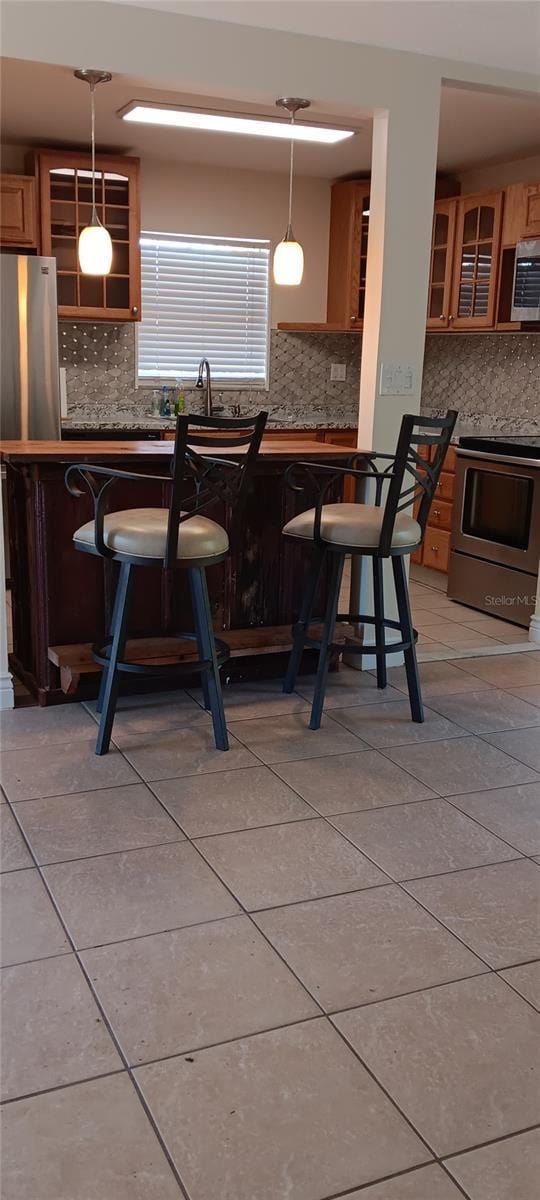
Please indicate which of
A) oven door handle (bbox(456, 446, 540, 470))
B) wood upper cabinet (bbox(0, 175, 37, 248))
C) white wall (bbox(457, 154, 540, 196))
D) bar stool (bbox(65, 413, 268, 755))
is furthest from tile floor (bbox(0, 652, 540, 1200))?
white wall (bbox(457, 154, 540, 196))

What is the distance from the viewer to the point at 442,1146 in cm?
162

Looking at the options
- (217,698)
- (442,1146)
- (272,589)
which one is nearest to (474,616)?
(272,589)

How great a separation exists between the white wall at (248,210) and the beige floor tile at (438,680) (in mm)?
3388

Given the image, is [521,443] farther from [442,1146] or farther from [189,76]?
[442,1146]

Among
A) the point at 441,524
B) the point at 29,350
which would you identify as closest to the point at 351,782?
the point at 441,524

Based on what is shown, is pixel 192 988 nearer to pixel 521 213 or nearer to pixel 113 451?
pixel 113 451

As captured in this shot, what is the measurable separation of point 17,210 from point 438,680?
11.9 feet

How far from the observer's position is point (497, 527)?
202 inches

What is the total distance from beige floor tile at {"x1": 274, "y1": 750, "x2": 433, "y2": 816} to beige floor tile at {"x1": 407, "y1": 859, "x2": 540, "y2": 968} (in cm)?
44

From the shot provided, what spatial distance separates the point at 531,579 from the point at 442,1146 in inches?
141

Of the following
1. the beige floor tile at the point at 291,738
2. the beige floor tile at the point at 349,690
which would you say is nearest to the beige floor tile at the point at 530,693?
the beige floor tile at the point at 349,690

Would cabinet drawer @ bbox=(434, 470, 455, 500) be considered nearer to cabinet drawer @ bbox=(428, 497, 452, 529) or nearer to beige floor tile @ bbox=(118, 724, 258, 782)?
cabinet drawer @ bbox=(428, 497, 452, 529)

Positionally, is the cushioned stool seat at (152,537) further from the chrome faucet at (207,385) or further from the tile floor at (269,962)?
the chrome faucet at (207,385)

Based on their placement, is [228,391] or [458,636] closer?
[458,636]
